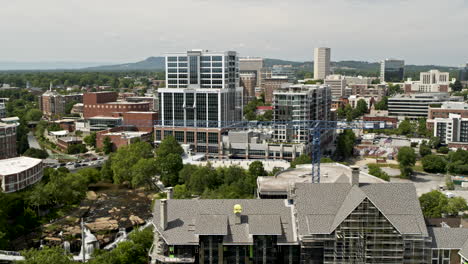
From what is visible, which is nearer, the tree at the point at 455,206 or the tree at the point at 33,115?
the tree at the point at 455,206

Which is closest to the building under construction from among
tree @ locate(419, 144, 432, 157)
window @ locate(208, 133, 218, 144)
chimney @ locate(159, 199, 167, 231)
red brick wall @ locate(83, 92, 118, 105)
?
chimney @ locate(159, 199, 167, 231)

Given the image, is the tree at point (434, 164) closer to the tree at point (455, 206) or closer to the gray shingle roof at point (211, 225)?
the tree at point (455, 206)

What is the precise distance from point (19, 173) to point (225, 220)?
32965 mm

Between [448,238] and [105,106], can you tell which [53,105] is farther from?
[448,238]

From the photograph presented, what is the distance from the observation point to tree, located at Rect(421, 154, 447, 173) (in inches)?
3088

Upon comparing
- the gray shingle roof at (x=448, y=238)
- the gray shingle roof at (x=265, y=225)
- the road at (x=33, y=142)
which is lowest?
the road at (x=33, y=142)

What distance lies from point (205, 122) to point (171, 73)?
10.9 m

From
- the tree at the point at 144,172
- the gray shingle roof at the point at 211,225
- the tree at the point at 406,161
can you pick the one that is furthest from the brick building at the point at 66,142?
the gray shingle roof at the point at 211,225

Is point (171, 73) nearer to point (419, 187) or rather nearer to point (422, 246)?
point (419, 187)

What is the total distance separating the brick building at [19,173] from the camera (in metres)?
52.2

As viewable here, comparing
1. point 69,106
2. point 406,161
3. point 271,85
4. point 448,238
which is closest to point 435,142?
point 406,161

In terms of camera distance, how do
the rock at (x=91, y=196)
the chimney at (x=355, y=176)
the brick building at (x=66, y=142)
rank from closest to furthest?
the chimney at (x=355, y=176) < the rock at (x=91, y=196) < the brick building at (x=66, y=142)

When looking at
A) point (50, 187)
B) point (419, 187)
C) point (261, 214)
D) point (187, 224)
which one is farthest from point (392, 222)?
point (419, 187)

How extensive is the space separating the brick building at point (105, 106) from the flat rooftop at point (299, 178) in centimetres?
5827
